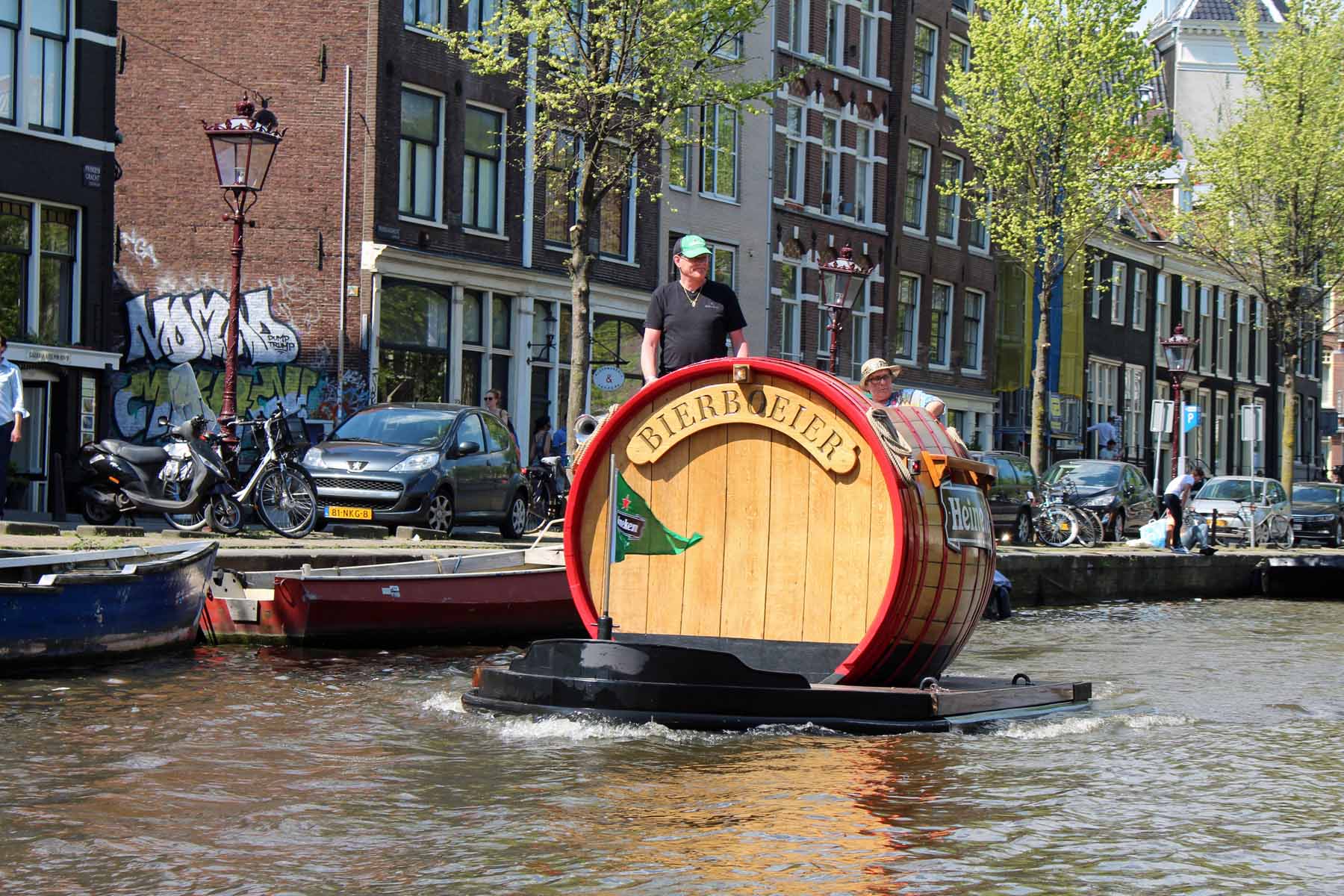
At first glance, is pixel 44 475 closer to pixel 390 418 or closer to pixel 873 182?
pixel 390 418

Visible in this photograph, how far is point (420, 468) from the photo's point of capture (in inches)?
806

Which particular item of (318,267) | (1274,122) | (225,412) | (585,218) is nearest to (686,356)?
(225,412)

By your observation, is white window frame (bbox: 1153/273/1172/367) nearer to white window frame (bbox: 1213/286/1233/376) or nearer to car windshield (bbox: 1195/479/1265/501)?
white window frame (bbox: 1213/286/1233/376)

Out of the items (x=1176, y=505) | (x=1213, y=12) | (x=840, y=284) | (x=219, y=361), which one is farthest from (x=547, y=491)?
(x=1213, y=12)

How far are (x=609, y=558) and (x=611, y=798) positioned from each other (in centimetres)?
204

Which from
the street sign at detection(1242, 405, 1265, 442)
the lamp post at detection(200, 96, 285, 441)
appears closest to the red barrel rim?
the lamp post at detection(200, 96, 285, 441)

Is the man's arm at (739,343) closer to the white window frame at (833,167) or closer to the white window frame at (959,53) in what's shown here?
the white window frame at (833,167)

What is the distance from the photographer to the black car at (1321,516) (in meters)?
40.1

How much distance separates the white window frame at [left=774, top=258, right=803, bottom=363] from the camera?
4266cm

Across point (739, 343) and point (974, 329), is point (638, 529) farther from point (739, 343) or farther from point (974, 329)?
point (974, 329)

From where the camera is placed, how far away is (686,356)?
35.3 ft

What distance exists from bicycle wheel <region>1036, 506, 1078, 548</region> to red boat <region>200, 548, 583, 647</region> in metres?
18.1

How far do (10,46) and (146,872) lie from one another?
793 inches

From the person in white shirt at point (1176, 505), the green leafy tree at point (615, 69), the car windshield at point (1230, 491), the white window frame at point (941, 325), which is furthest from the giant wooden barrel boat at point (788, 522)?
the white window frame at point (941, 325)
